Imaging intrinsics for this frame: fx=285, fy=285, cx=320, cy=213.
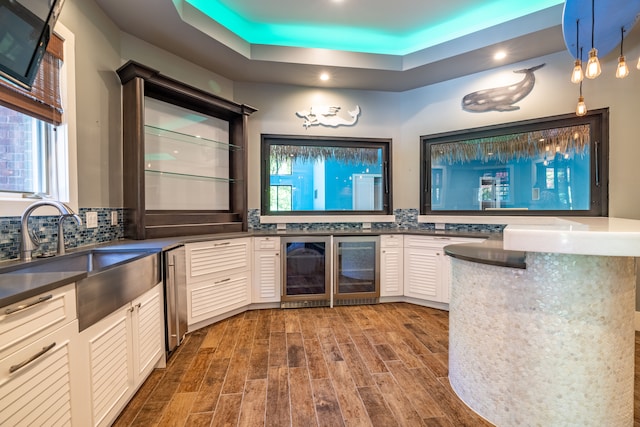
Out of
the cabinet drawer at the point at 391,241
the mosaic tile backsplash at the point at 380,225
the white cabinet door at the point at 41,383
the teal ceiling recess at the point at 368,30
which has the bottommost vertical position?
the white cabinet door at the point at 41,383

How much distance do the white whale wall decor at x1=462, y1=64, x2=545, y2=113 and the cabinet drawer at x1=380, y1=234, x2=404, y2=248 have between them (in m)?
1.81

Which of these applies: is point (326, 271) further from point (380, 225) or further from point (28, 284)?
point (28, 284)

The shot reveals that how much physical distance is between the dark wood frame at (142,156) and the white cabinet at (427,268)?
6.82 feet

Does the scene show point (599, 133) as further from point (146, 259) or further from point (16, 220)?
point (16, 220)

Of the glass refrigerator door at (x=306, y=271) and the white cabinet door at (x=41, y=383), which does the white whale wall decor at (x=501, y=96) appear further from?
the white cabinet door at (x=41, y=383)

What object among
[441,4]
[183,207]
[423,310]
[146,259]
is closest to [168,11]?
[183,207]

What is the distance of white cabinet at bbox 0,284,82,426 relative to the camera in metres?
0.92

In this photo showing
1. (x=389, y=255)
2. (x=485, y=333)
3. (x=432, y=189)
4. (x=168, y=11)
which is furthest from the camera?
(x=432, y=189)

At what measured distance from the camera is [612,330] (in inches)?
51.5

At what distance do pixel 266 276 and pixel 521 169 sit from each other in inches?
128

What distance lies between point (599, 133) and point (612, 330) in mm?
2547

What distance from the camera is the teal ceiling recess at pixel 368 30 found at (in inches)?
109

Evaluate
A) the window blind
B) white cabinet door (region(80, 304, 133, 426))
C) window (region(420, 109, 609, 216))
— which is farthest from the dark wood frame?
window (region(420, 109, 609, 216))

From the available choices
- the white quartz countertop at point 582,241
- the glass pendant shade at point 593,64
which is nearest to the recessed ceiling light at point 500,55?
the glass pendant shade at point 593,64
